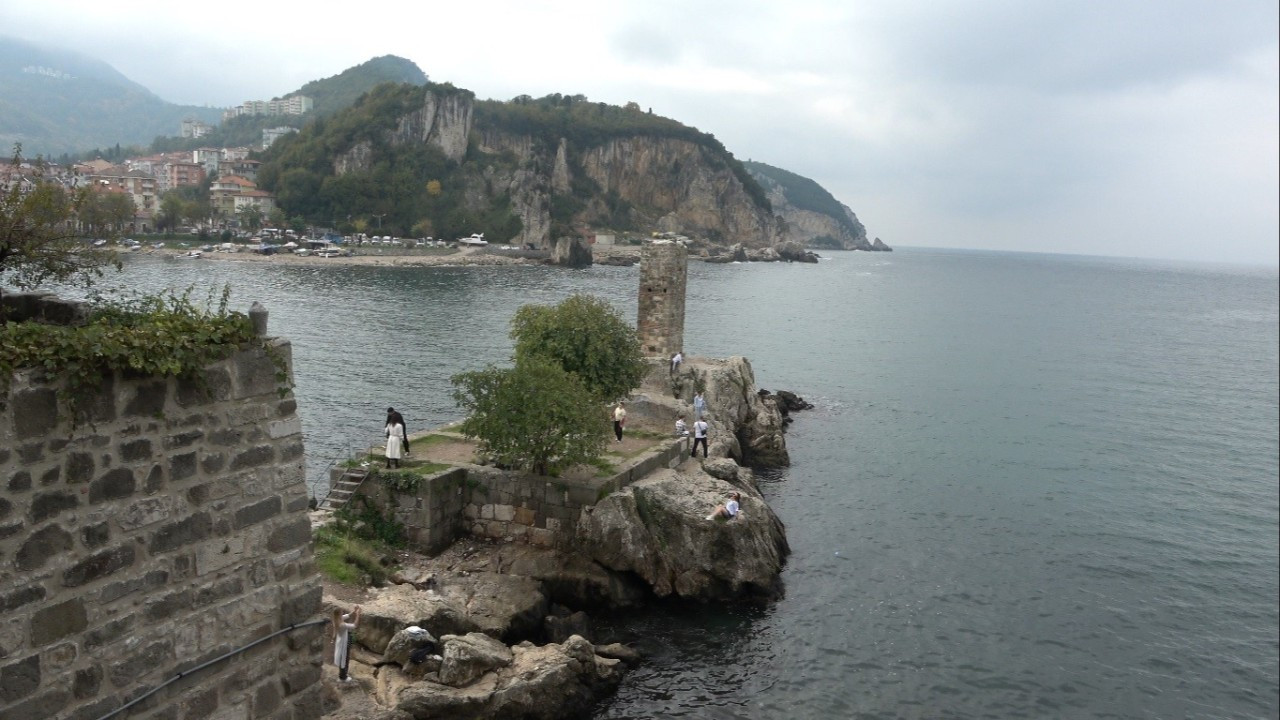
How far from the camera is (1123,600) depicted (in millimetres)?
22312

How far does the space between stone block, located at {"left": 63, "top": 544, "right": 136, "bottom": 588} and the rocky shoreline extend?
19.8 feet

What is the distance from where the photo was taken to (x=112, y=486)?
5.35 metres

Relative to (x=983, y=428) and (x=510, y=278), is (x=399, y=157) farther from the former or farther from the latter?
(x=983, y=428)

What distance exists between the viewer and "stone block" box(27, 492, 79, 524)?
500cm

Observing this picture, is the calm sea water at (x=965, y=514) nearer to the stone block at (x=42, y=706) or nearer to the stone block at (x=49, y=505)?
the stone block at (x=42, y=706)

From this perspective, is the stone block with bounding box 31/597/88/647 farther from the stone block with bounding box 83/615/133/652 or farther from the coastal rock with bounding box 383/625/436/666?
the coastal rock with bounding box 383/625/436/666

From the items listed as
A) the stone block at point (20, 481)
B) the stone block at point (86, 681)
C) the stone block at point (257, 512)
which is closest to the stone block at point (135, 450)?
the stone block at point (20, 481)

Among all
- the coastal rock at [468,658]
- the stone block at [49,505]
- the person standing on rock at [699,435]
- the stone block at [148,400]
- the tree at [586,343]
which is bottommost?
the coastal rock at [468,658]

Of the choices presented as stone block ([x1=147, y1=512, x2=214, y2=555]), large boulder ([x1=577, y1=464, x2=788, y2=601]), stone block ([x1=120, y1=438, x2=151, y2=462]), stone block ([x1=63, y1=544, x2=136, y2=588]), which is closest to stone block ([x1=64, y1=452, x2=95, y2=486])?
stone block ([x1=120, y1=438, x2=151, y2=462])

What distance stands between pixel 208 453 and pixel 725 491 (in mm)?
16307

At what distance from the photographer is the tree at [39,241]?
26.3 feet

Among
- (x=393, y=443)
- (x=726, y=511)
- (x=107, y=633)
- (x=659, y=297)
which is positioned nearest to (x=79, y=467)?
(x=107, y=633)

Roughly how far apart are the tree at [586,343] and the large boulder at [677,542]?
4920 millimetres

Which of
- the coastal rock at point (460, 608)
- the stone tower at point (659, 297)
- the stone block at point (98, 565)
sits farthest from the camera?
the stone tower at point (659, 297)
